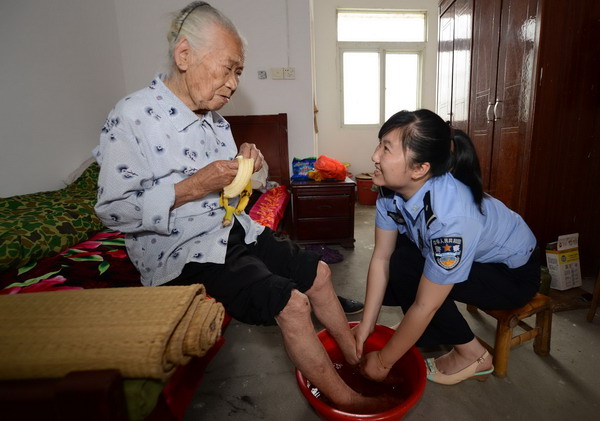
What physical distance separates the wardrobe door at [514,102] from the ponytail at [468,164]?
112cm

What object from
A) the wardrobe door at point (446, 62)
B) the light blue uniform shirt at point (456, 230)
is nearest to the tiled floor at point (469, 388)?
the light blue uniform shirt at point (456, 230)

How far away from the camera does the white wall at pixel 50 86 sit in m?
1.76

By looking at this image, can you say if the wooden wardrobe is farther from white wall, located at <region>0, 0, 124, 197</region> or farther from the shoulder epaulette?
white wall, located at <region>0, 0, 124, 197</region>

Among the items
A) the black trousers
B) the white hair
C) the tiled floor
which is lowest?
the tiled floor

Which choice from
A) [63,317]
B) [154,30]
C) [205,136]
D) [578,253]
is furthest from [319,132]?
[63,317]

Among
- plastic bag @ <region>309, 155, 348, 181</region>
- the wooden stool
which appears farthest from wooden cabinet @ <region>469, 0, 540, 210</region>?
plastic bag @ <region>309, 155, 348, 181</region>

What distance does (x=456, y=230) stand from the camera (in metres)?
0.92

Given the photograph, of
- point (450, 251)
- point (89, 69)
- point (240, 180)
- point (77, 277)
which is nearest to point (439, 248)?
point (450, 251)

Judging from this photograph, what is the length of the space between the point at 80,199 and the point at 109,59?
1.60m

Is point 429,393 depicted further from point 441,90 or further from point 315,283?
point 441,90

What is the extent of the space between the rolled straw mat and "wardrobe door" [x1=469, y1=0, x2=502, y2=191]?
2.39 m

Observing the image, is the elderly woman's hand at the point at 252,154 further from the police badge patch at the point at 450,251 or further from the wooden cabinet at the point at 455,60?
the wooden cabinet at the point at 455,60

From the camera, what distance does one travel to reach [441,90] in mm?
3281

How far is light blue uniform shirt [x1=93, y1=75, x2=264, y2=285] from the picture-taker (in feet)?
2.73
